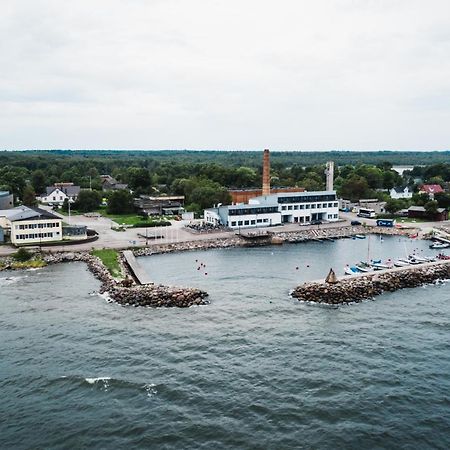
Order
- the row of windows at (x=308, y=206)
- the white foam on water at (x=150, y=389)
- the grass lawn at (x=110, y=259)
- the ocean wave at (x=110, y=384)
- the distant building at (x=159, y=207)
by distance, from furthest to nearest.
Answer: the distant building at (x=159, y=207) → the row of windows at (x=308, y=206) → the grass lawn at (x=110, y=259) → the ocean wave at (x=110, y=384) → the white foam on water at (x=150, y=389)

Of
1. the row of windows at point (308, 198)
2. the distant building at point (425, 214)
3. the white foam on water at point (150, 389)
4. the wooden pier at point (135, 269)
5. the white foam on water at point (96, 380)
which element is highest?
the row of windows at point (308, 198)

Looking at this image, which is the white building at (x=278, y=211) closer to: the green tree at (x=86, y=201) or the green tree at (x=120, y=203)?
the green tree at (x=120, y=203)

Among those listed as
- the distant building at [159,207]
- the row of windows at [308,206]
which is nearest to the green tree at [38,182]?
the distant building at [159,207]

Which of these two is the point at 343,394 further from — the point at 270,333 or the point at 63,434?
the point at 63,434

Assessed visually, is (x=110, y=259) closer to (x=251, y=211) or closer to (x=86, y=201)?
(x=251, y=211)

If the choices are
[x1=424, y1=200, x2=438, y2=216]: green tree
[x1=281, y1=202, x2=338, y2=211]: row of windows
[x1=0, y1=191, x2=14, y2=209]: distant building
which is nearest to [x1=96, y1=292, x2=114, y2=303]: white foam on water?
[x1=281, y1=202, x2=338, y2=211]: row of windows

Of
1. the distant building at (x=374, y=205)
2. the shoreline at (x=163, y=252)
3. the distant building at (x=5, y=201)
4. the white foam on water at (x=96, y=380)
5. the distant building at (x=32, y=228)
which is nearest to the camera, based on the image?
the white foam on water at (x=96, y=380)

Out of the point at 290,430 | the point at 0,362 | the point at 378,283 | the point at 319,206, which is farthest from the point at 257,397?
the point at 319,206

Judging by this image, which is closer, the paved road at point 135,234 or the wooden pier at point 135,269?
the wooden pier at point 135,269
